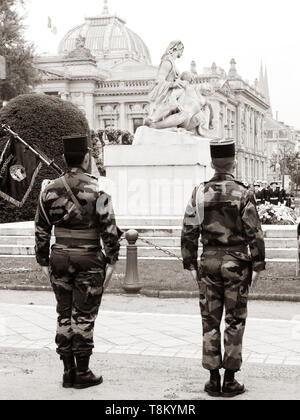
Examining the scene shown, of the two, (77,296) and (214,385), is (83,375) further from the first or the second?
(214,385)

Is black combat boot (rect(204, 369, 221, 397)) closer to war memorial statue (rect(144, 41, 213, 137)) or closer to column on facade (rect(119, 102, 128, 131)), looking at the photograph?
war memorial statue (rect(144, 41, 213, 137))

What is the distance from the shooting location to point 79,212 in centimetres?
593

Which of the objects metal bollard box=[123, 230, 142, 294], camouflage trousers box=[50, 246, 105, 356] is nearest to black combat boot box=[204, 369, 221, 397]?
camouflage trousers box=[50, 246, 105, 356]

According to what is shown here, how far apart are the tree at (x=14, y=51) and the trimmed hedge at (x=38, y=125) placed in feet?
53.5

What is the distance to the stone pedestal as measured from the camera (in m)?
19.0

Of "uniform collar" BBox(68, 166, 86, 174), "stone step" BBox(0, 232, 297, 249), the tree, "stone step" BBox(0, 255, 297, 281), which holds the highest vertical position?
the tree

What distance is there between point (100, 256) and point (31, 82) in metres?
38.3

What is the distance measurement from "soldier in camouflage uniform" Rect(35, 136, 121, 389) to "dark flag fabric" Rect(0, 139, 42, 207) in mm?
7015

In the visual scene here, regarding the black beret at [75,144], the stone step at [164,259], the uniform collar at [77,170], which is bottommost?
the stone step at [164,259]

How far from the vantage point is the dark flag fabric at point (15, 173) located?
13.2 meters

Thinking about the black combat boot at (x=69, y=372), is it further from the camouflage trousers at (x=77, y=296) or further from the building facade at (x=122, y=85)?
the building facade at (x=122, y=85)

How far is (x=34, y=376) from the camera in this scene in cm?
635

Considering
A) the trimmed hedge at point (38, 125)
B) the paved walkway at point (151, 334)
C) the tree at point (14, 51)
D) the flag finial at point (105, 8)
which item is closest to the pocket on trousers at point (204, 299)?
the paved walkway at point (151, 334)
